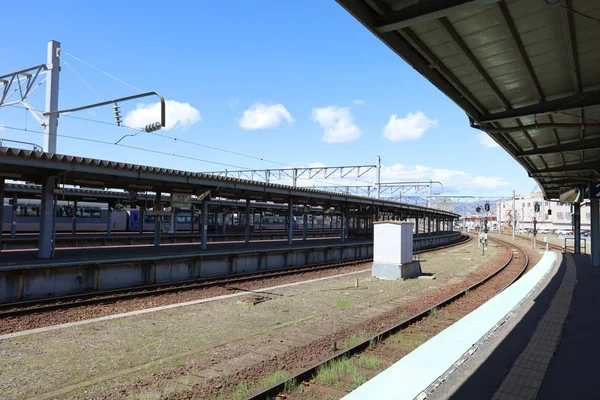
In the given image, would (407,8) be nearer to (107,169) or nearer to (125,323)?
(125,323)

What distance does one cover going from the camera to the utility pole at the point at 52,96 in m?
16.5

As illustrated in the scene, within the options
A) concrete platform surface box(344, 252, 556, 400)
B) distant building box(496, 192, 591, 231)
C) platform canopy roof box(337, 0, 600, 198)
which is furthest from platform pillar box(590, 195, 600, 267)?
distant building box(496, 192, 591, 231)

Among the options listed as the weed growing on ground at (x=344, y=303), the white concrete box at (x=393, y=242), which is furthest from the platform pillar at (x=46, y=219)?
the white concrete box at (x=393, y=242)

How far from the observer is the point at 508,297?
1202cm

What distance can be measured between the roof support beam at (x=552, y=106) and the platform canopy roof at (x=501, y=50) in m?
0.02

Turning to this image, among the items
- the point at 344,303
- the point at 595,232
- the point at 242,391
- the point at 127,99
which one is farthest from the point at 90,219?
the point at 595,232


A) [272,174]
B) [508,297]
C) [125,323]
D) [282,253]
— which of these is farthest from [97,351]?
[272,174]

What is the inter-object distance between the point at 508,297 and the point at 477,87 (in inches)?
262

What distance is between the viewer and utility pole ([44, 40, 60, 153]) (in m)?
16.5

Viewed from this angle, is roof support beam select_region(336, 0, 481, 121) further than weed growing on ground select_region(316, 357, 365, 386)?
No

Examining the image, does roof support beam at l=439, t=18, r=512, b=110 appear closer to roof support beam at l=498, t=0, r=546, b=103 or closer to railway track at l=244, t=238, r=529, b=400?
roof support beam at l=498, t=0, r=546, b=103

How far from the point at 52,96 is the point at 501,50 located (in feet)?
55.3

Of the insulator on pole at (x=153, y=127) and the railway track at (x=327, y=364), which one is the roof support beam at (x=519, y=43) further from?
the insulator on pole at (x=153, y=127)

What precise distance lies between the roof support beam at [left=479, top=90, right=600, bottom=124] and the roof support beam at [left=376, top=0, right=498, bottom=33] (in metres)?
4.91
